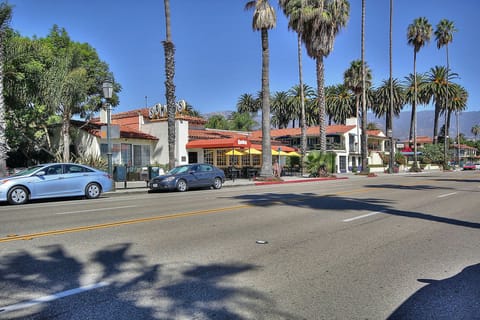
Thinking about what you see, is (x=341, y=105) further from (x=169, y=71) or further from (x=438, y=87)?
(x=169, y=71)

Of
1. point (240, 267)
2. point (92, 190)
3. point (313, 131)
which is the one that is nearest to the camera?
point (240, 267)

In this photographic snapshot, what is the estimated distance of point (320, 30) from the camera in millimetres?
35469

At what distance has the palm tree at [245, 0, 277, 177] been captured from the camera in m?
28.0

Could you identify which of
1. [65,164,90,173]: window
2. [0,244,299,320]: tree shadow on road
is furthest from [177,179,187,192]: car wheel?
[0,244,299,320]: tree shadow on road

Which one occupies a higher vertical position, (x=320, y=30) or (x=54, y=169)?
(x=320, y=30)

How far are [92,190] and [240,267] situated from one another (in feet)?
40.6

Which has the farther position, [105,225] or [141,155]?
[141,155]

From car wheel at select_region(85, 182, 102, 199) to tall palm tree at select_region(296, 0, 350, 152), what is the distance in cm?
2343

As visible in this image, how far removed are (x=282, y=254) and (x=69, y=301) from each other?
10.7 feet

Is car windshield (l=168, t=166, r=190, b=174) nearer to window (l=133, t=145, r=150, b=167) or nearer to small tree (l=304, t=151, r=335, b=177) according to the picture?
window (l=133, t=145, r=150, b=167)

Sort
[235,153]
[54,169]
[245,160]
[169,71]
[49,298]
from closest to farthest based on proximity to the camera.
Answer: [49,298]
[54,169]
[169,71]
[235,153]
[245,160]

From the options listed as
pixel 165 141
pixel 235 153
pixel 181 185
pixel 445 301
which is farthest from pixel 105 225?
pixel 165 141

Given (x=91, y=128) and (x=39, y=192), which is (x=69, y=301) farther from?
(x=91, y=128)

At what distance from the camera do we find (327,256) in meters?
6.38
